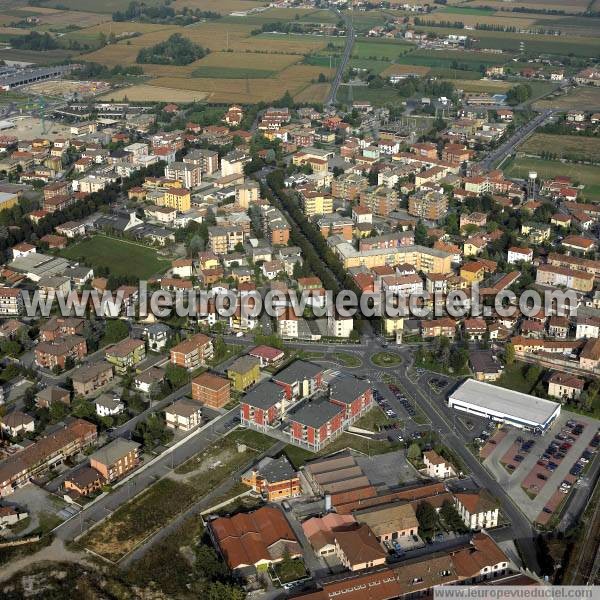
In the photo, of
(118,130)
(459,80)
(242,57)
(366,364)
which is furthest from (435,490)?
(242,57)

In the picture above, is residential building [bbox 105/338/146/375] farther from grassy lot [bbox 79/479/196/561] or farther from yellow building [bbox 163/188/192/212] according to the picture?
yellow building [bbox 163/188/192/212]

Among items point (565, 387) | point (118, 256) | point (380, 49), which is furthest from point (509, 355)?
point (380, 49)

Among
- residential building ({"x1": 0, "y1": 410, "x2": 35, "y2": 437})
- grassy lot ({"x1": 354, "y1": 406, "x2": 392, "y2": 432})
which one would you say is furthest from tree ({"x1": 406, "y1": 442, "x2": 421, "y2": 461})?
residential building ({"x1": 0, "y1": 410, "x2": 35, "y2": 437})

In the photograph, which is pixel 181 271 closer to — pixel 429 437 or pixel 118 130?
pixel 429 437

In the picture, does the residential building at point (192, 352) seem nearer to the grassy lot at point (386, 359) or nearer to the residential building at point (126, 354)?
the residential building at point (126, 354)

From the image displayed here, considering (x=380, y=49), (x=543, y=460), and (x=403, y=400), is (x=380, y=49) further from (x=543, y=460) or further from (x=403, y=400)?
(x=543, y=460)

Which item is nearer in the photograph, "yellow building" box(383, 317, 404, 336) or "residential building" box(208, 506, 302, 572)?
"residential building" box(208, 506, 302, 572)
